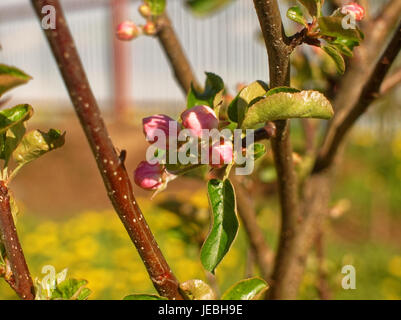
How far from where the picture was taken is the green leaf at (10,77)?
40cm

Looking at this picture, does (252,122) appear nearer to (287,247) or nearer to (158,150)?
(158,150)

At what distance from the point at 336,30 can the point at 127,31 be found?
0.42 meters

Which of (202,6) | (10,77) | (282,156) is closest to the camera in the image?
(10,77)

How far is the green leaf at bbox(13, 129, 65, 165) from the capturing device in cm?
52

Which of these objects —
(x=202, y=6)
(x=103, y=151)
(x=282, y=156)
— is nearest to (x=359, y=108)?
(x=282, y=156)

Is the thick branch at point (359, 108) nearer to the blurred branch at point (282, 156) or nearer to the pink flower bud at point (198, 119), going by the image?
the blurred branch at point (282, 156)

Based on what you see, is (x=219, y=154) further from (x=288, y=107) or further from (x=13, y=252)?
(x=13, y=252)

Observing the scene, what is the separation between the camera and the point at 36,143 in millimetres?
524

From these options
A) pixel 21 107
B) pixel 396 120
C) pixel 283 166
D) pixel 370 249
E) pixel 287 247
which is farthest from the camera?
pixel 396 120

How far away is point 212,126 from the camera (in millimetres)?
503

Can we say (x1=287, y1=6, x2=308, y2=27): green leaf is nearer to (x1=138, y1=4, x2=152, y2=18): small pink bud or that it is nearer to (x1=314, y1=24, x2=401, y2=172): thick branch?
(x1=314, y1=24, x2=401, y2=172): thick branch

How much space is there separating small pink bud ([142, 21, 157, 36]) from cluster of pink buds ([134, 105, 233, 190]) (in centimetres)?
37
